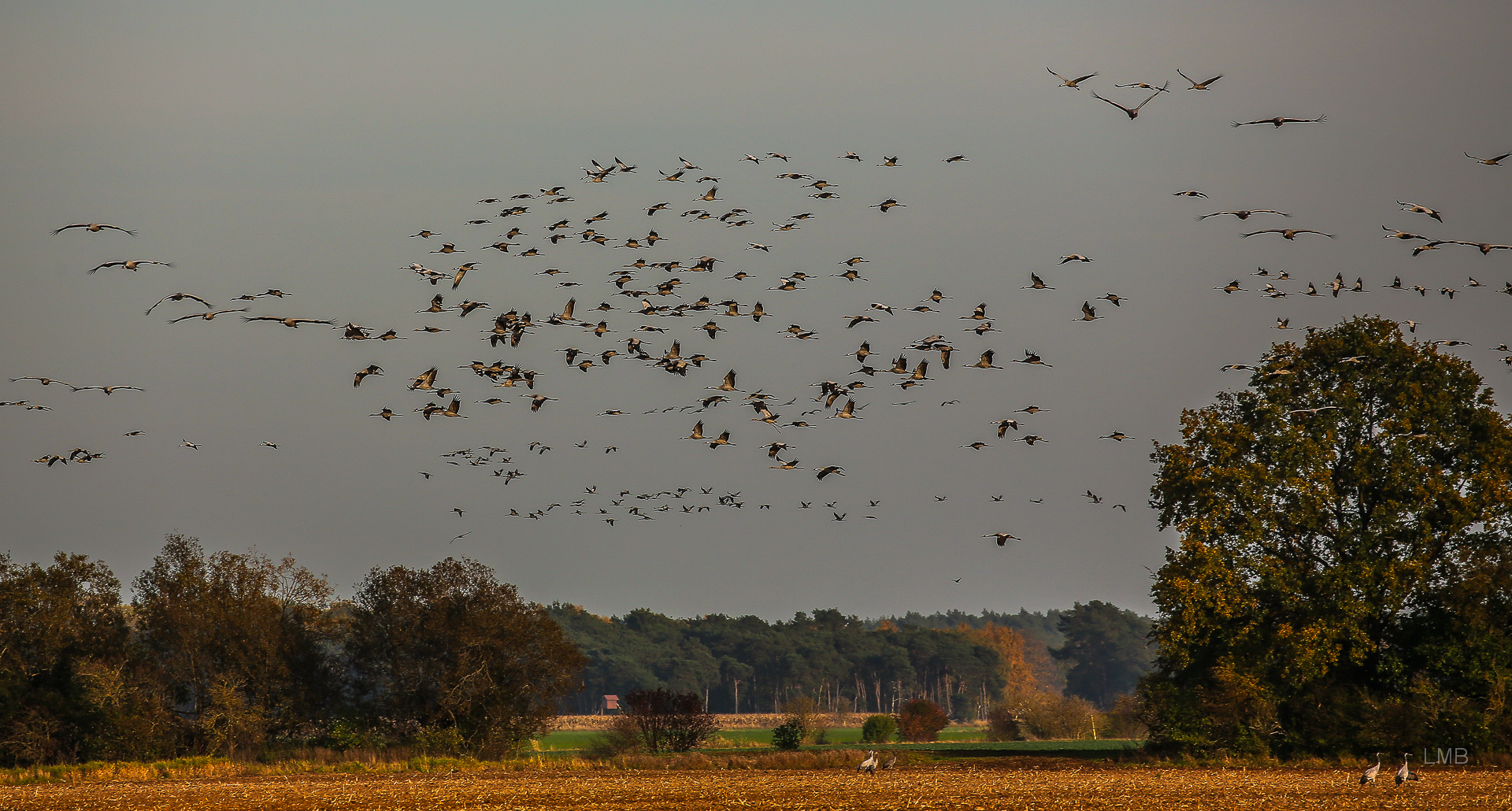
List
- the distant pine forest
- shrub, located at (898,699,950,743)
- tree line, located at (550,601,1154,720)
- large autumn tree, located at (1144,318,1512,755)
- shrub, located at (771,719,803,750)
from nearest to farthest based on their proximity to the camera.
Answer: large autumn tree, located at (1144,318,1512,755) → the distant pine forest → shrub, located at (771,719,803,750) → shrub, located at (898,699,950,743) → tree line, located at (550,601,1154,720)

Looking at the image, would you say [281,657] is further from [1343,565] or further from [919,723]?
[919,723]

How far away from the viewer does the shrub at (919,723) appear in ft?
286

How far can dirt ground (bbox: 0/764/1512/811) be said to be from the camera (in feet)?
95.2

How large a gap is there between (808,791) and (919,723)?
56.1 meters

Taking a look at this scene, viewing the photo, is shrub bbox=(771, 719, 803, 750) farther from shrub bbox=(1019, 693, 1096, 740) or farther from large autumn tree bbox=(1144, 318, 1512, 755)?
shrub bbox=(1019, 693, 1096, 740)

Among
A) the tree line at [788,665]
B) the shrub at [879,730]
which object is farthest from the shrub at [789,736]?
the tree line at [788,665]

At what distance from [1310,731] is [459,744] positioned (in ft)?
100

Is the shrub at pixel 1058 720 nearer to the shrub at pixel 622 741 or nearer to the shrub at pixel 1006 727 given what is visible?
the shrub at pixel 1006 727

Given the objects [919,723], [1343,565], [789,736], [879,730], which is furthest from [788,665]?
[1343,565]

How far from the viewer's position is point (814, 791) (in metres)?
33.4

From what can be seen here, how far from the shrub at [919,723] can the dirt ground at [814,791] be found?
152 feet

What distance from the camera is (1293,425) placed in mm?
40156

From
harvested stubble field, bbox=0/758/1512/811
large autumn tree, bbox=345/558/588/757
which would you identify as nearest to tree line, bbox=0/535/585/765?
large autumn tree, bbox=345/558/588/757

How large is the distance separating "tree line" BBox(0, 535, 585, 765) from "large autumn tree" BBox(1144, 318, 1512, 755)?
82.3ft
